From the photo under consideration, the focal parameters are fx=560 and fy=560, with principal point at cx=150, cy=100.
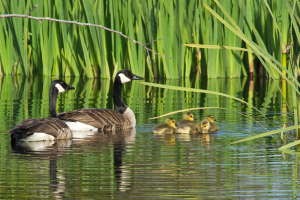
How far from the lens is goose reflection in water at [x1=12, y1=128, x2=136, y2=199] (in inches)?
237

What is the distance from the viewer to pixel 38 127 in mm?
8961

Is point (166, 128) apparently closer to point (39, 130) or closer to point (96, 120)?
point (96, 120)

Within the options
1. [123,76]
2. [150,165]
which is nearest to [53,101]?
[123,76]

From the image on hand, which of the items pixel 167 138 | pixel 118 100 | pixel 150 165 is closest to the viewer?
pixel 150 165

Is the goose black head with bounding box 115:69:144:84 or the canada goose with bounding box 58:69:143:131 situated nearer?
the canada goose with bounding box 58:69:143:131

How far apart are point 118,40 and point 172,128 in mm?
9032

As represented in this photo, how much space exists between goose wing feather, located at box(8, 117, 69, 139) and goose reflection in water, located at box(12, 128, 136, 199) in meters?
0.16

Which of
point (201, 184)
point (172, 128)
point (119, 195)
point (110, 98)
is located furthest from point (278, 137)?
point (110, 98)

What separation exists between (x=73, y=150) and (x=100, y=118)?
2.48 m

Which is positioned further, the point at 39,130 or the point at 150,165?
the point at 39,130

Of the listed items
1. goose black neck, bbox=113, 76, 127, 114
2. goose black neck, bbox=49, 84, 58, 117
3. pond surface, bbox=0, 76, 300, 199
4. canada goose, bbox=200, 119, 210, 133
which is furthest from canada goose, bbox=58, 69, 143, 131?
canada goose, bbox=200, 119, 210, 133

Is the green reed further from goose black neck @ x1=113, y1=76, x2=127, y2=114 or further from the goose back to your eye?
the goose back

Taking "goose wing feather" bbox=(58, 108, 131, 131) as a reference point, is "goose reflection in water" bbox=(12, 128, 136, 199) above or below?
below

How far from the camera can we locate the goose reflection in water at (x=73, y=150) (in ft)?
19.7
